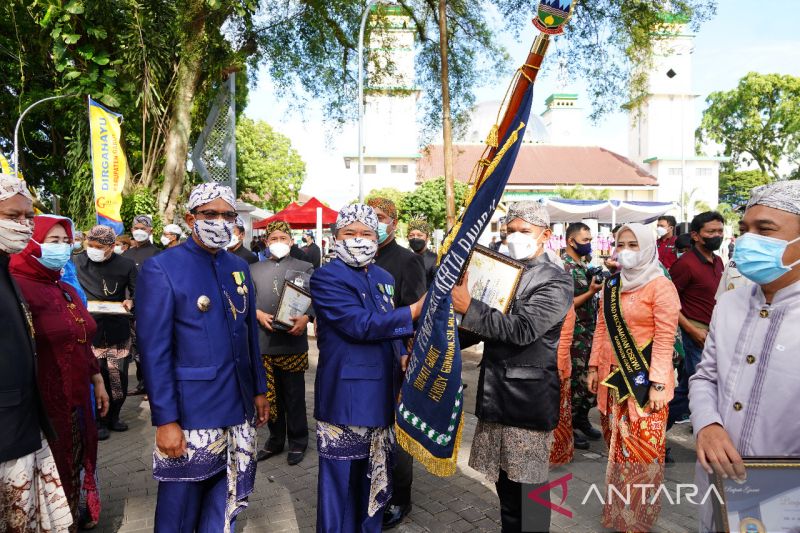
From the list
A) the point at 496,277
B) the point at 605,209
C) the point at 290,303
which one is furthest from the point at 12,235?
the point at 605,209

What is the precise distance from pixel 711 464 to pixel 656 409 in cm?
170

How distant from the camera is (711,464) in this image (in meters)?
1.88

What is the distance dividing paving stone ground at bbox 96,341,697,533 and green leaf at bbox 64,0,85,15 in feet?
38.1

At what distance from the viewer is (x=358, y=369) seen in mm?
2992

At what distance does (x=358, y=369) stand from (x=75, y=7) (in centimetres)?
1405

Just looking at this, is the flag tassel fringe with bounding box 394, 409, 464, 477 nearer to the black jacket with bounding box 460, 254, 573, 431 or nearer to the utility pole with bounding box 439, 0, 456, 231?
the black jacket with bounding box 460, 254, 573, 431

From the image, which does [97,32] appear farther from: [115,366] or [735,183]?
[735,183]

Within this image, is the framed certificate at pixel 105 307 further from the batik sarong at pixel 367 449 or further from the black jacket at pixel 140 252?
the batik sarong at pixel 367 449

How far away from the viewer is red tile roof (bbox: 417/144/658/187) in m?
55.1

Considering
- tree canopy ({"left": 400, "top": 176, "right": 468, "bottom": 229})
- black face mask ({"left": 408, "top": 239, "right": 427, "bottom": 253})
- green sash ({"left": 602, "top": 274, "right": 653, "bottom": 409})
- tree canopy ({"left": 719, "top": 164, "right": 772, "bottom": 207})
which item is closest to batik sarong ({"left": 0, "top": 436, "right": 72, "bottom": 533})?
green sash ({"left": 602, "top": 274, "right": 653, "bottom": 409})

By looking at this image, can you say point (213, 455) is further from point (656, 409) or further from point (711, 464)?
point (656, 409)

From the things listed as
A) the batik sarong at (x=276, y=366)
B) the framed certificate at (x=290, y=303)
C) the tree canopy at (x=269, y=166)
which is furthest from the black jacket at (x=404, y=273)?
the tree canopy at (x=269, y=166)

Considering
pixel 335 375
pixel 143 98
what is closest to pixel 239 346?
pixel 335 375

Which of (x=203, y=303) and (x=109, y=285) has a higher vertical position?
(x=203, y=303)
